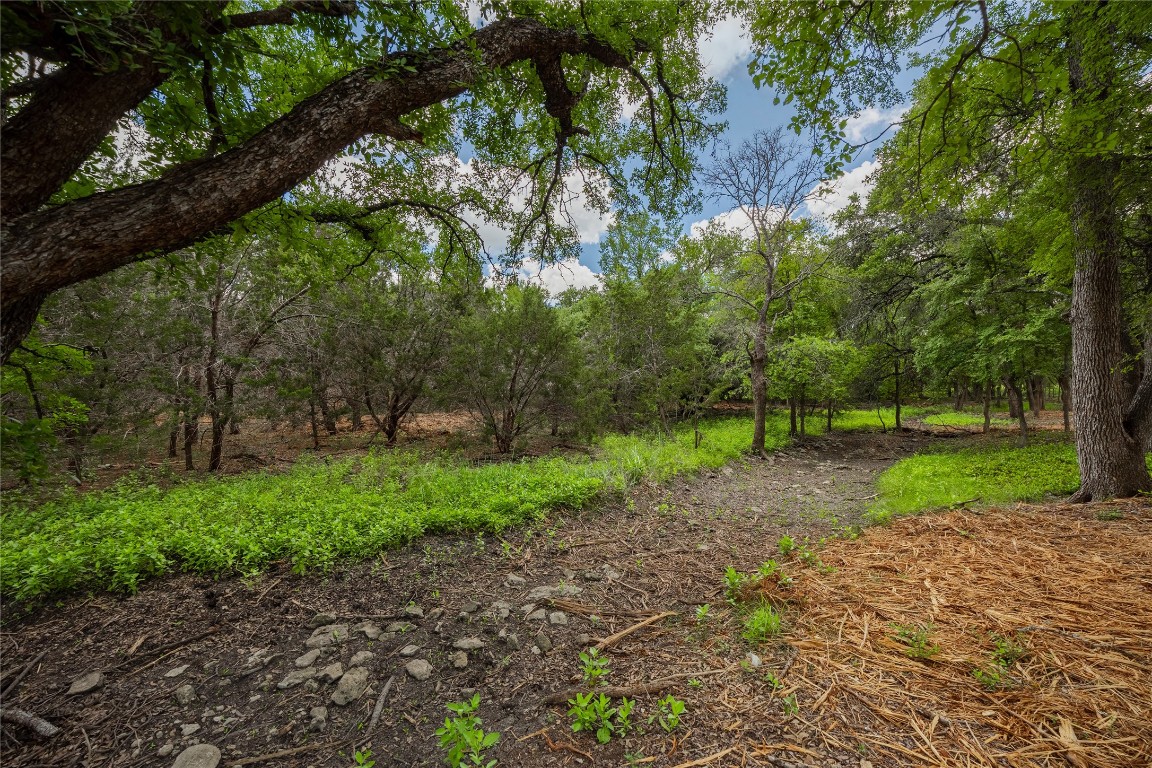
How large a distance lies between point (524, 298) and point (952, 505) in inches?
325

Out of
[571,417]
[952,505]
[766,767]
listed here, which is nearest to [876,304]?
[952,505]

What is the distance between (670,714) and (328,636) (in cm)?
214

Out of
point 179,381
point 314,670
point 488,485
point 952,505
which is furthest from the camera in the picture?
point 179,381

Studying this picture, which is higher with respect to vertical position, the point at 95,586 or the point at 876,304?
the point at 876,304

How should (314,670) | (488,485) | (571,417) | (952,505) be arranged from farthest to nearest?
(571,417) → (488,485) → (952,505) → (314,670)

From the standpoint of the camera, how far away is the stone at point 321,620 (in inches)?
102

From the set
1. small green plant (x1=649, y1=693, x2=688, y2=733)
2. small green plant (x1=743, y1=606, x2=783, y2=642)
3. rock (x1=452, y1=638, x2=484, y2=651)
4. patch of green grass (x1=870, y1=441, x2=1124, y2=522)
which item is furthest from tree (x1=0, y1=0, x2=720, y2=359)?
patch of green grass (x1=870, y1=441, x2=1124, y2=522)

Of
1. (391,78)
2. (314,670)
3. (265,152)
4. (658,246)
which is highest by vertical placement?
(658,246)

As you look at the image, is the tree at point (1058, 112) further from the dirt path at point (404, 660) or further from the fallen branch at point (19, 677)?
the fallen branch at point (19, 677)

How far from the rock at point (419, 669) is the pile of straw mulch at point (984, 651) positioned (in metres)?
1.98

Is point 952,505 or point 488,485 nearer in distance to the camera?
point 952,505

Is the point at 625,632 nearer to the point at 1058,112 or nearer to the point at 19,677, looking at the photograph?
the point at 19,677

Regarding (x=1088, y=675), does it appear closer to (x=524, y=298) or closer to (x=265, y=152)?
(x=265, y=152)

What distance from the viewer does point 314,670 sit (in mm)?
2201
